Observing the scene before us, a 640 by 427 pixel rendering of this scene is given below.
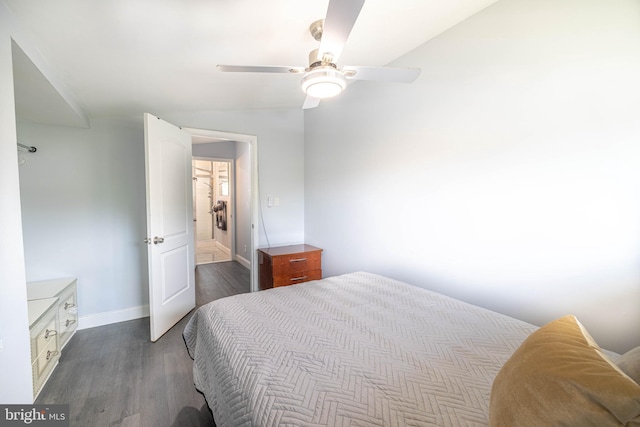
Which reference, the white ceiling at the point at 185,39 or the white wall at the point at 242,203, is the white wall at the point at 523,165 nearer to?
the white ceiling at the point at 185,39

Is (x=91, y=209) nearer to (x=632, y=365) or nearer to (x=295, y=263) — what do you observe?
(x=295, y=263)

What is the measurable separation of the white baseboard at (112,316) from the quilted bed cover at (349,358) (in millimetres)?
1652

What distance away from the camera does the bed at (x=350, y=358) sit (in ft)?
2.52

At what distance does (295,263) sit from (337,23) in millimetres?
2264

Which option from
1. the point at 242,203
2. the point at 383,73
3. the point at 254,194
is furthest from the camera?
the point at 242,203

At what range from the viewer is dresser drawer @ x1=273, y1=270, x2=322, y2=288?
2781mm

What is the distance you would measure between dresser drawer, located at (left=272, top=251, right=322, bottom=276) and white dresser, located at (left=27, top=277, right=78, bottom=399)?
1.70m

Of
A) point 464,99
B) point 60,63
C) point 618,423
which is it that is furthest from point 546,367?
point 60,63

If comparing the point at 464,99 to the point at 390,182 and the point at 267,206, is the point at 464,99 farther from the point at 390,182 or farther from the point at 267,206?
the point at 267,206

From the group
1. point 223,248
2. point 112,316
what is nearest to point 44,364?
point 112,316

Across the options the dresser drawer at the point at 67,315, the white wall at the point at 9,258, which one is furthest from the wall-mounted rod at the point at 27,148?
the white wall at the point at 9,258

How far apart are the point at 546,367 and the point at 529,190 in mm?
1161

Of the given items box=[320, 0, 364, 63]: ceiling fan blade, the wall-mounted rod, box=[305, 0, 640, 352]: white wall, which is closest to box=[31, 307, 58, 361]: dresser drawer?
the wall-mounted rod

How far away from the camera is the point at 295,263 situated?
2.89 meters
